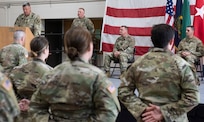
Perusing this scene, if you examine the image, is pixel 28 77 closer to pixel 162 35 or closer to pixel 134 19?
pixel 162 35

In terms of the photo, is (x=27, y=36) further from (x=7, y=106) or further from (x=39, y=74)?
(x=7, y=106)

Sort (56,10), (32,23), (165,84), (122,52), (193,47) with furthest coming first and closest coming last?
1. (56,10)
2. (32,23)
3. (122,52)
4. (193,47)
5. (165,84)

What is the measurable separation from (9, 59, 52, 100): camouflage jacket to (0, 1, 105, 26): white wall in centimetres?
566

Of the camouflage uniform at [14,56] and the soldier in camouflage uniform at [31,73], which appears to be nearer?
the soldier in camouflage uniform at [31,73]


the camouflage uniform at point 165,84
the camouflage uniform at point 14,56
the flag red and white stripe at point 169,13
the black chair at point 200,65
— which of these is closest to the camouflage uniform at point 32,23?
the flag red and white stripe at point 169,13

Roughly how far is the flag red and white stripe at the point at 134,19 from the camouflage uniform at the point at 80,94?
18.4 feet

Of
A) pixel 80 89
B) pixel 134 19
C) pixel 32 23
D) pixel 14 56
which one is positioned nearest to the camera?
pixel 80 89

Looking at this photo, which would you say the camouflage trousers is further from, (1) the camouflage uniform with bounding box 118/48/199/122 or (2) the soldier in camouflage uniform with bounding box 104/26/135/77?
(1) the camouflage uniform with bounding box 118/48/199/122

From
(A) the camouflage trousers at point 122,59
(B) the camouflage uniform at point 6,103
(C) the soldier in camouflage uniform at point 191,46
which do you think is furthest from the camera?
(A) the camouflage trousers at point 122,59

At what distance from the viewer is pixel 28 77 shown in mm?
2500

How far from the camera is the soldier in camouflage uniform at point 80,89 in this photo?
5.07 feet

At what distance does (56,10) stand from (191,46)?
4.16 m

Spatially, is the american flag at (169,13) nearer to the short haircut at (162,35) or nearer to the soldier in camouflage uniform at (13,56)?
the soldier in camouflage uniform at (13,56)

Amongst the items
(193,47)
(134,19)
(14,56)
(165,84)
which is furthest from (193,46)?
(165,84)
